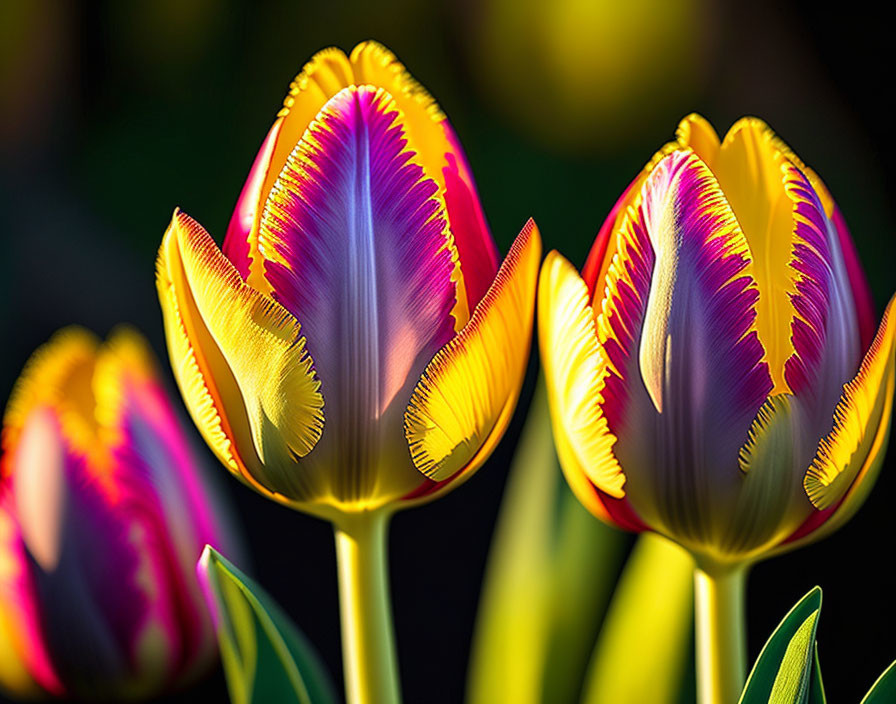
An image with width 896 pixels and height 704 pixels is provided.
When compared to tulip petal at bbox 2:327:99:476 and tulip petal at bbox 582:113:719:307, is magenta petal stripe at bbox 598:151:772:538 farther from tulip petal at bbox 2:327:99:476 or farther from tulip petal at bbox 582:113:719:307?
tulip petal at bbox 2:327:99:476

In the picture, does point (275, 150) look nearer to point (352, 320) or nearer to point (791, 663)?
point (352, 320)

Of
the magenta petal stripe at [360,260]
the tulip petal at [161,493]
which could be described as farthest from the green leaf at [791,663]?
the tulip petal at [161,493]

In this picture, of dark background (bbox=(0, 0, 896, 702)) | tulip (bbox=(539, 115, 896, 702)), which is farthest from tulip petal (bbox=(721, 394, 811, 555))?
dark background (bbox=(0, 0, 896, 702))

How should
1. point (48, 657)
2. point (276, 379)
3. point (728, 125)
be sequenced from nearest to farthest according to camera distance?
point (276, 379) → point (48, 657) → point (728, 125)

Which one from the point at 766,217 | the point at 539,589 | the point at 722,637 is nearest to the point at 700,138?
the point at 766,217

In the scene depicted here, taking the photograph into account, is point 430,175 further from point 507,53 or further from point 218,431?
point 507,53

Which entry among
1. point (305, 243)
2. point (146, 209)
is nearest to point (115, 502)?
point (305, 243)
